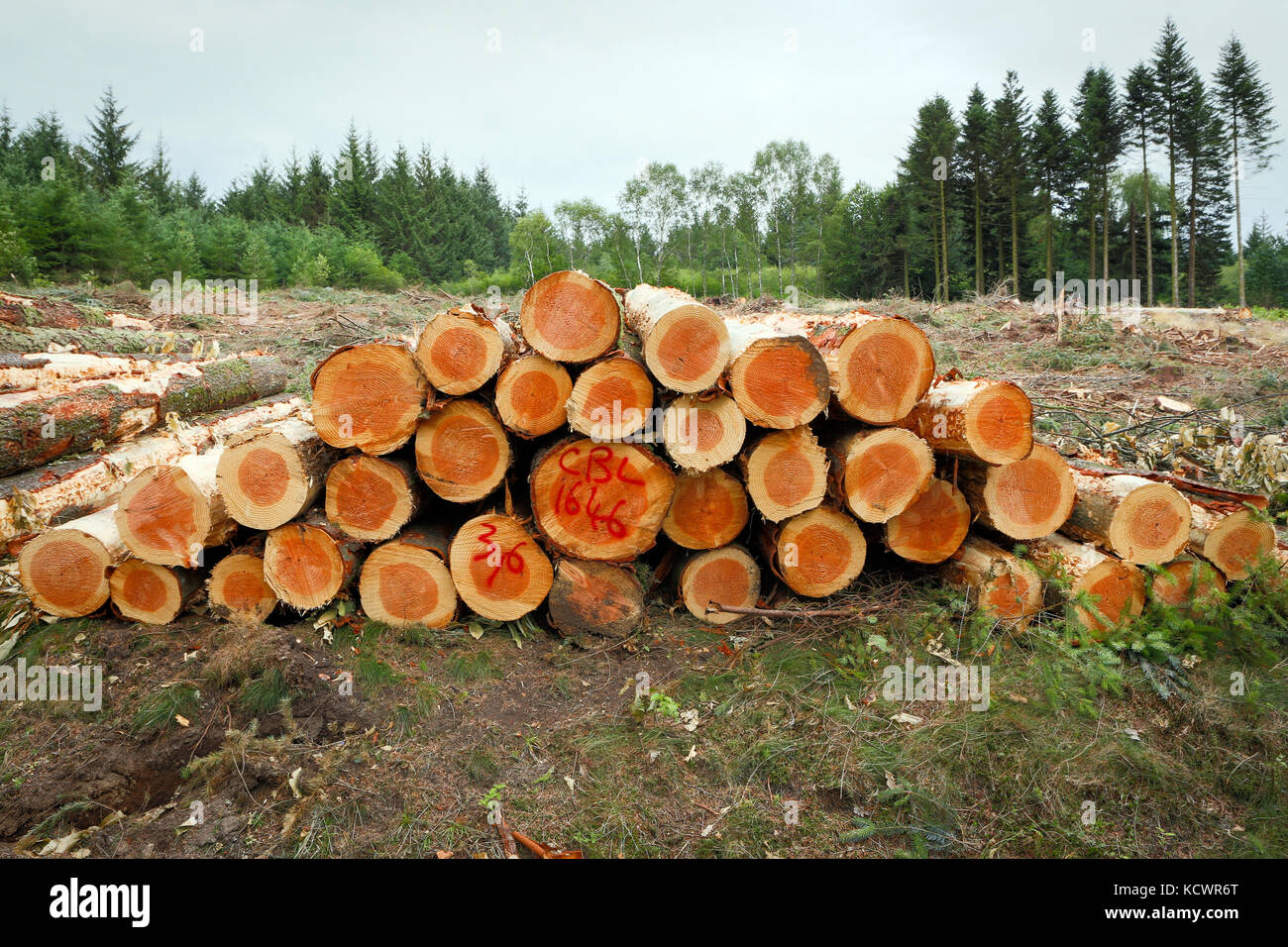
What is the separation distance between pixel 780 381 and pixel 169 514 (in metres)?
3.40

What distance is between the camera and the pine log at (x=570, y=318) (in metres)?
3.67

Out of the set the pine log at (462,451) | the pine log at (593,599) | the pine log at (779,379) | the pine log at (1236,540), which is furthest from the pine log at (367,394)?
the pine log at (1236,540)

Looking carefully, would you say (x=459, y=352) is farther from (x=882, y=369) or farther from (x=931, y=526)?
(x=931, y=526)

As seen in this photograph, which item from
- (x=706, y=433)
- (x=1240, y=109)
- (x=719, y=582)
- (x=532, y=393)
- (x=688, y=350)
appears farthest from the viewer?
(x=1240, y=109)

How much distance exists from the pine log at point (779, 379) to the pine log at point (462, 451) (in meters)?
1.38

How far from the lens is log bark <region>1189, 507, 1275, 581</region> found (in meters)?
3.80

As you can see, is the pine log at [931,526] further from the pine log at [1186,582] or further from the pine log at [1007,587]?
the pine log at [1186,582]

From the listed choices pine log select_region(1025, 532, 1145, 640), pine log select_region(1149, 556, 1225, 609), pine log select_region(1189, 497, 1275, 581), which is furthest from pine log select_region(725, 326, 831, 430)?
pine log select_region(1189, 497, 1275, 581)

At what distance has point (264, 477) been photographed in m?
3.69

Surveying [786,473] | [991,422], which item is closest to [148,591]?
[786,473]

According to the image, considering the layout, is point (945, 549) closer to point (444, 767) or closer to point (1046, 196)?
point (444, 767)

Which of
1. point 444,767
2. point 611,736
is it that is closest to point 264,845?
point 444,767

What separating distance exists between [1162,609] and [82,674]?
5799 millimetres
